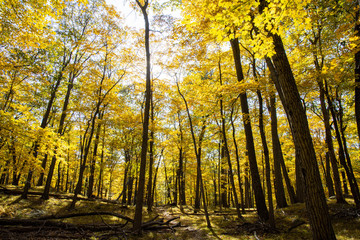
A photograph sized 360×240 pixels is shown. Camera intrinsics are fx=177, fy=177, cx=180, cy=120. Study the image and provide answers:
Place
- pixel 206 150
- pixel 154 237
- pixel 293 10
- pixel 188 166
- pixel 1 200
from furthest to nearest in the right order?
pixel 206 150, pixel 188 166, pixel 1 200, pixel 154 237, pixel 293 10

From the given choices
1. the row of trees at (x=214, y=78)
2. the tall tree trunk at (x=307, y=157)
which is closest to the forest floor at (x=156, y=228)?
the row of trees at (x=214, y=78)

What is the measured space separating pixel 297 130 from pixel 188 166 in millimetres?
16411

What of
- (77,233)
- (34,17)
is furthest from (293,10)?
(77,233)

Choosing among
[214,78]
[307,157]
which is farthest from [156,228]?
[214,78]

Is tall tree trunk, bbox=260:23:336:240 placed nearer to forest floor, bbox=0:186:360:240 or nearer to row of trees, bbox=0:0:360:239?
row of trees, bbox=0:0:360:239

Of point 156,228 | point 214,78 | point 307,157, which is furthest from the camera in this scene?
point 214,78

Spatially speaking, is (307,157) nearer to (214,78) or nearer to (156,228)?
(156,228)

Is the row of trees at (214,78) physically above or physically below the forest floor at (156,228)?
above

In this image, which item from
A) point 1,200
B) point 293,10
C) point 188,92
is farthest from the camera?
point 188,92

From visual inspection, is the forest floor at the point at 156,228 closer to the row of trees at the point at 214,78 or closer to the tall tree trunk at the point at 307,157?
the row of trees at the point at 214,78

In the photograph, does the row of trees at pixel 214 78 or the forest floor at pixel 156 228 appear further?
the forest floor at pixel 156 228

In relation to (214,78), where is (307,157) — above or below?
below

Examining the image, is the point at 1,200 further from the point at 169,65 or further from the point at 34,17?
the point at 169,65

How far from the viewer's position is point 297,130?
432 centimetres
